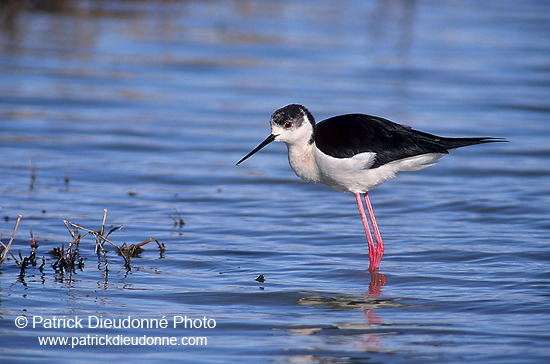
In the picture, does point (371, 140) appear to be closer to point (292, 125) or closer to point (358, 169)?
point (358, 169)

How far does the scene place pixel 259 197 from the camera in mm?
9203

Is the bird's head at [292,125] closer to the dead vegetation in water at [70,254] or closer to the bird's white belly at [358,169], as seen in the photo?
the bird's white belly at [358,169]

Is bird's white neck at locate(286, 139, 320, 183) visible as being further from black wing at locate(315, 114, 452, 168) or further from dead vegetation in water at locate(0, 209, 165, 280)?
dead vegetation in water at locate(0, 209, 165, 280)

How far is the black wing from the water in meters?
0.87

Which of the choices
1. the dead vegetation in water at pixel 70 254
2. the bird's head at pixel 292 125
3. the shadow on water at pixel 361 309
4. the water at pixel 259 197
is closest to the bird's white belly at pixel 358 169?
the bird's head at pixel 292 125

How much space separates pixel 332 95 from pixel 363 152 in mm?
7188

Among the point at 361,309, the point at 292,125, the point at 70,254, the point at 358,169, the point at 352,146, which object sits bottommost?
the point at 361,309

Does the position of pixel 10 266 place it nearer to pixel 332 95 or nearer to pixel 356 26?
pixel 332 95

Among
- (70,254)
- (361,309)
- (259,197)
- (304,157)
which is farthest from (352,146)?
(259,197)

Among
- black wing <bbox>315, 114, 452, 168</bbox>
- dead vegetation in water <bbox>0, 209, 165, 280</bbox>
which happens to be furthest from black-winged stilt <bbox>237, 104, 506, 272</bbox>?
dead vegetation in water <bbox>0, 209, 165, 280</bbox>

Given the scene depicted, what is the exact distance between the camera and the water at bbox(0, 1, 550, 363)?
550cm

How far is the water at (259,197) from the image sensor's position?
550 cm

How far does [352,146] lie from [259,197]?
257cm

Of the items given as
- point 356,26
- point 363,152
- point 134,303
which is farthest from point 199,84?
point 134,303
